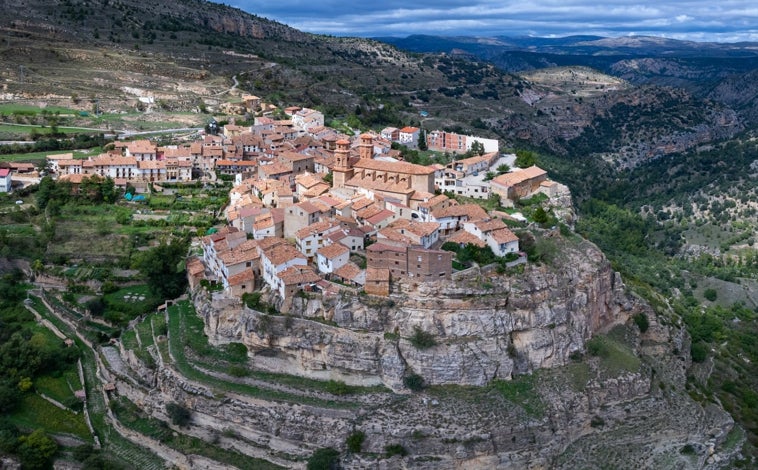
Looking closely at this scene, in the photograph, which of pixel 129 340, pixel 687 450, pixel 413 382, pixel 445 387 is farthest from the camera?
pixel 129 340

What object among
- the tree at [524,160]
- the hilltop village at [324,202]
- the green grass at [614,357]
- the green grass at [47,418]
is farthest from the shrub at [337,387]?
the tree at [524,160]

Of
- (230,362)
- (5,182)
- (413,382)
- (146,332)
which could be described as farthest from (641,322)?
(5,182)

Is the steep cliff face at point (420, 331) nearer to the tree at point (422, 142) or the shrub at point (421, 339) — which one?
the shrub at point (421, 339)

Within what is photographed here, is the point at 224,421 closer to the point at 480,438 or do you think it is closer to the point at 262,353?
the point at 262,353

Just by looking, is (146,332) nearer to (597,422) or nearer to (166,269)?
(166,269)

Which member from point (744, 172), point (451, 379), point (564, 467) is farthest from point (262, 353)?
point (744, 172)

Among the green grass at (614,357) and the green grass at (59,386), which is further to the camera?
the green grass at (59,386)
